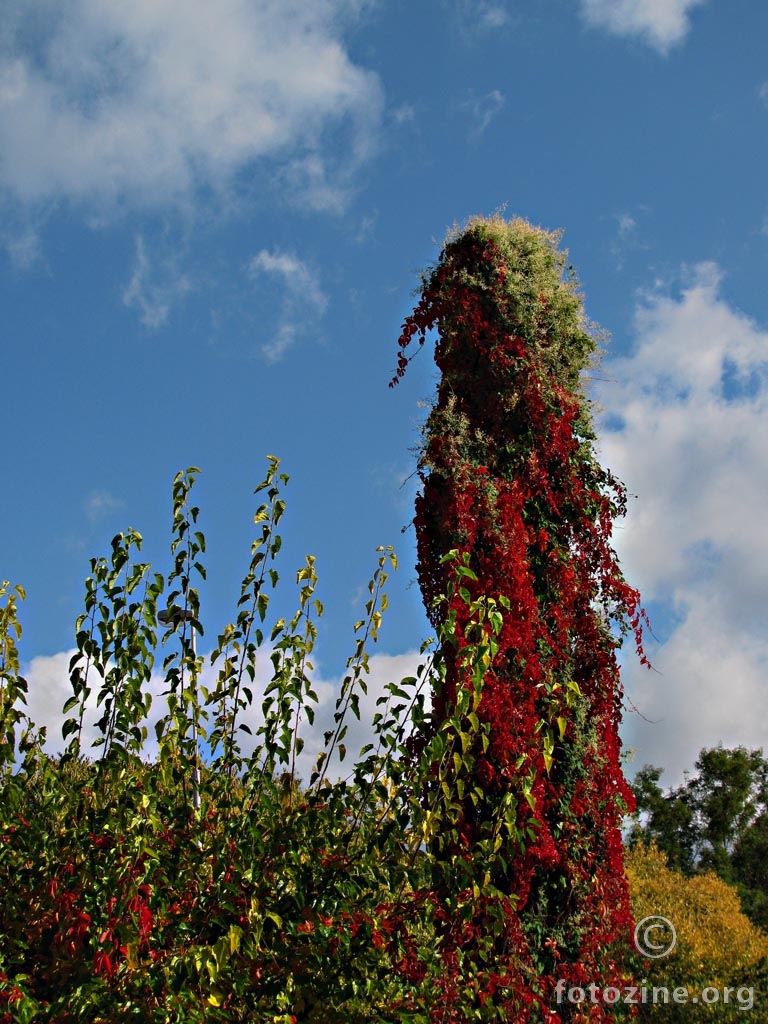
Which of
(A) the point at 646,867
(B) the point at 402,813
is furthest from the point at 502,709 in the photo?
(A) the point at 646,867

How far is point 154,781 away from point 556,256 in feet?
25.2

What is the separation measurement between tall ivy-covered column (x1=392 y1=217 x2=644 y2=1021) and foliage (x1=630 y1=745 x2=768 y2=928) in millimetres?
28538

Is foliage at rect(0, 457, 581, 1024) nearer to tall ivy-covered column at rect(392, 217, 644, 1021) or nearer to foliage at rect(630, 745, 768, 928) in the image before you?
tall ivy-covered column at rect(392, 217, 644, 1021)

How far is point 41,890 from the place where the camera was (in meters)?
4.60

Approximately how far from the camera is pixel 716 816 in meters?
36.8

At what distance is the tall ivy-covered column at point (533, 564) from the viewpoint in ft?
25.2

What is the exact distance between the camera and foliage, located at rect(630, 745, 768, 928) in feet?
116

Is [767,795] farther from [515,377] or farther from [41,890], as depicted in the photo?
[41,890]

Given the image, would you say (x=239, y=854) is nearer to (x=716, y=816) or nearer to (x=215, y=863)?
(x=215, y=863)

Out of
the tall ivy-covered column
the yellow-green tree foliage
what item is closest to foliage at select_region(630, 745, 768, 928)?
the yellow-green tree foliage

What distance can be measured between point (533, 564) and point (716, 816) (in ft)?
106

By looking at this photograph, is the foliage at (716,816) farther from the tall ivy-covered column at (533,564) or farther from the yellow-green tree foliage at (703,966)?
the tall ivy-covered column at (533,564)

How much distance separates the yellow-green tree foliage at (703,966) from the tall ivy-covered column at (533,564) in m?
Answer: 7.99

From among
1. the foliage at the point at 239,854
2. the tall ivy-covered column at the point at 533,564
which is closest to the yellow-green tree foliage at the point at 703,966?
the tall ivy-covered column at the point at 533,564
